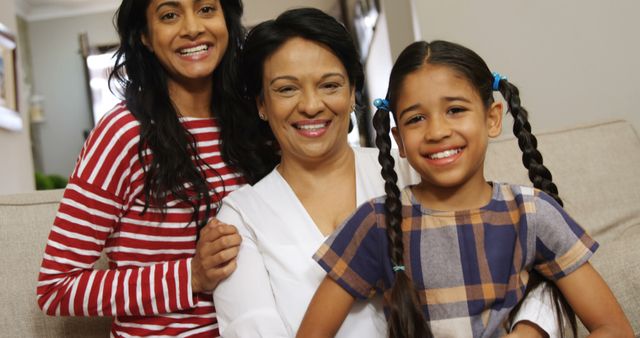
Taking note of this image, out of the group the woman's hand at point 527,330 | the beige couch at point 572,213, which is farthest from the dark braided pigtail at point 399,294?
the beige couch at point 572,213

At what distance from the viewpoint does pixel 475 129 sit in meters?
1.23

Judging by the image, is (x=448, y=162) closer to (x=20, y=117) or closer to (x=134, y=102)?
(x=134, y=102)

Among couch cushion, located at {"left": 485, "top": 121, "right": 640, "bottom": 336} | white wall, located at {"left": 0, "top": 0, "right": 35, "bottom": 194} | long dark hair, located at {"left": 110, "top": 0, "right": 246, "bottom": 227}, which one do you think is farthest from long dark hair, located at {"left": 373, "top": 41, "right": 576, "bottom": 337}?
white wall, located at {"left": 0, "top": 0, "right": 35, "bottom": 194}

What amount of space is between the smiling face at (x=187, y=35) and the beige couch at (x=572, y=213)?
0.54 meters

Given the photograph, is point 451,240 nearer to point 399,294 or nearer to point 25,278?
point 399,294

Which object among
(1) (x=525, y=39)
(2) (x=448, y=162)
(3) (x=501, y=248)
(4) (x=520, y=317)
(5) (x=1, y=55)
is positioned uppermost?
(5) (x=1, y=55)

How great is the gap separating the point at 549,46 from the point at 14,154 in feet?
9.94

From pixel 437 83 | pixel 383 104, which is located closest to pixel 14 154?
pixel 383 104

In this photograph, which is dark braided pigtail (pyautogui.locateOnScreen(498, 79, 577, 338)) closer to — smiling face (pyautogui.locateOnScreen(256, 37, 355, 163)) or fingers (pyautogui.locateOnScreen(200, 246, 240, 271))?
smiling face (pyautogui.locateOnScreen(256, 37, 355, 163))

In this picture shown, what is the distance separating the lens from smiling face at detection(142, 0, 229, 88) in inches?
61.1

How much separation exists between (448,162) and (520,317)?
29cm

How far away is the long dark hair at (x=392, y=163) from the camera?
1201mm

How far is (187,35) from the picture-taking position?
155 cm

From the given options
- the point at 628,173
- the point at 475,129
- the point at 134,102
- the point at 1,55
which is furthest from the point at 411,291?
the point at 1,55
